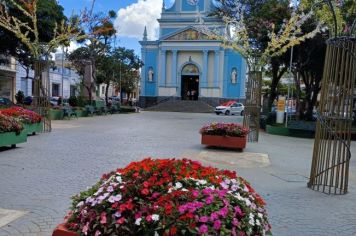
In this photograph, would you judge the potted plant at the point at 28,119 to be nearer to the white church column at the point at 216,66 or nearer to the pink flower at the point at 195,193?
the pink flower at the point at 195,193

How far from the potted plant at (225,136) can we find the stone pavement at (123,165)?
1.36ft

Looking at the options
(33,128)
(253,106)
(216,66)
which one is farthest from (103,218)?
(216,66)

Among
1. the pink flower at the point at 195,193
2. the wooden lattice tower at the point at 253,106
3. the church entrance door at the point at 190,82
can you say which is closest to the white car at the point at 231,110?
the church entrance door at the point at 190,82

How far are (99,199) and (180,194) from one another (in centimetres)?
65

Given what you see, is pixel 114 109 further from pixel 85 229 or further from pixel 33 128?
pixel 85 229

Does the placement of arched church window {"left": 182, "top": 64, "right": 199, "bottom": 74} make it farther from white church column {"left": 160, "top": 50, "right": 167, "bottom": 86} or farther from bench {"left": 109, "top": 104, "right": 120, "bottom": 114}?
bench {"left": 109, "top": 104, "right": 120, "bottom": 114}

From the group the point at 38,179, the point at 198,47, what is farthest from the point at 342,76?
the point at 198,47

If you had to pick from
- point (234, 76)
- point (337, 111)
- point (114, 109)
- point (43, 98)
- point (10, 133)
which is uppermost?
point (234, 76)

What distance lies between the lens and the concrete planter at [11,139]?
10.2 metres

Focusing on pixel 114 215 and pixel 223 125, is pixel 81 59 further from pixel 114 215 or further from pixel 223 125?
pixel 114 215

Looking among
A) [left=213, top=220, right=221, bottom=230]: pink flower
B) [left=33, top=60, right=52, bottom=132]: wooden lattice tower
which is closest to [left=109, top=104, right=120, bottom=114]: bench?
[left=33, top=60, right=52, bottom=132]: wooden lattice tower

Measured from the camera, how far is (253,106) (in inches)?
598

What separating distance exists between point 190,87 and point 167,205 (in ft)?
174

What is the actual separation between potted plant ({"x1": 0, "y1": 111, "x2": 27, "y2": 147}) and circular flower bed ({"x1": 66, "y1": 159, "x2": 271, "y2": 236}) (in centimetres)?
764
